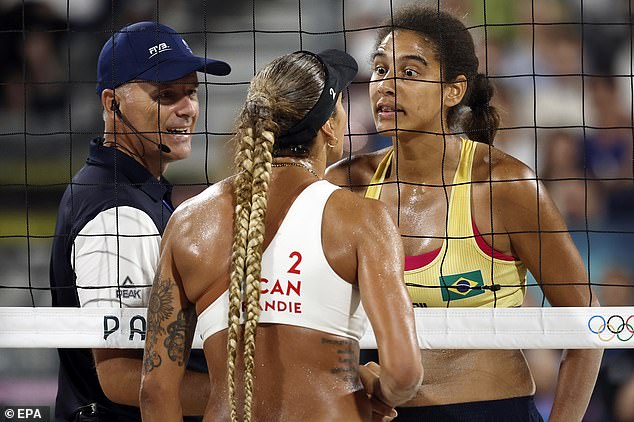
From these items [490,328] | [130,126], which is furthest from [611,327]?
[130,126]

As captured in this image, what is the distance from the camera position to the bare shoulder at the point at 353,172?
327 centimetres

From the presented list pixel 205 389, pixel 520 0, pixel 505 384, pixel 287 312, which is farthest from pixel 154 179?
pixel 520 0

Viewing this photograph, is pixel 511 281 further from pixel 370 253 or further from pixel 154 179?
pixel 154 179

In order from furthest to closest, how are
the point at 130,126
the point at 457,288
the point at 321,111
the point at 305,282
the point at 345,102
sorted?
the point at 345,102, the point at 130,126, the point at 457,288, the point at 321,111, the point at 305,282

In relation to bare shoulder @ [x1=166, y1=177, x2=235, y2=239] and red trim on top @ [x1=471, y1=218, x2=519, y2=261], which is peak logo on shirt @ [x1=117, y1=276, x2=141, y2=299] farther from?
red trim on top @ [x1=471, y1=218, x2=519, y2=261]

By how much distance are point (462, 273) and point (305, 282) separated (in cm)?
93

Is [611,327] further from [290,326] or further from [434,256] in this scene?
[290,326]

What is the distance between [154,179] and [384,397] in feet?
4.05

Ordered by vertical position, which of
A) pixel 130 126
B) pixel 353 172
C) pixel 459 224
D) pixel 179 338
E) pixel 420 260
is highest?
pixel 130 126

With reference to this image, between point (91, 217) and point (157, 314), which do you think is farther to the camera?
point (91, 217)

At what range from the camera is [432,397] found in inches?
112

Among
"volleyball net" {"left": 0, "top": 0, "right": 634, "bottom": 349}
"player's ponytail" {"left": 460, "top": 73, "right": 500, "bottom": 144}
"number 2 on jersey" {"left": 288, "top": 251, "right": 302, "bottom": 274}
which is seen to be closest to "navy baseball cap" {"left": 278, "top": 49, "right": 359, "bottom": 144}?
"number 2 on jersey" {"left": 288, "top": 251, "right": 302, "bottom": 274}

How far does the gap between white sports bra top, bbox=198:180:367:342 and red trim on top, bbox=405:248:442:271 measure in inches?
29.5

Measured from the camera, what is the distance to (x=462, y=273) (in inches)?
116
